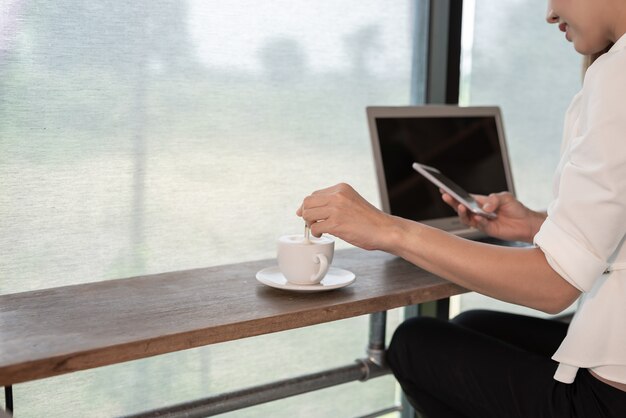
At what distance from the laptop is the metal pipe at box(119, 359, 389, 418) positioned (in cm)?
36

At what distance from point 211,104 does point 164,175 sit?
197mm

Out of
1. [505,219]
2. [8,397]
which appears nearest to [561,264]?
[505,219]

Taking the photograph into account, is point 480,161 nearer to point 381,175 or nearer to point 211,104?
point 381,175

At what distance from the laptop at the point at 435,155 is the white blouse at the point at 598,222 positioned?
598 mm

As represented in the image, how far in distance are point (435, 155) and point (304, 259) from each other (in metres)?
0.63

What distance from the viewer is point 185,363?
1.85 metres

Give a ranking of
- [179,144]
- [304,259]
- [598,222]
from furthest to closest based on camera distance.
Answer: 1. [179,144]
2. [304,259]
3. [598,222]

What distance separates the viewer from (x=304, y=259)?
4.50 ft

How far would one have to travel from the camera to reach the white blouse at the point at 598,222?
112 cm

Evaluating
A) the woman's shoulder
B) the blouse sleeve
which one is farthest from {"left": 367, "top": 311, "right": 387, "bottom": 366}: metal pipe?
the woman's shoulder

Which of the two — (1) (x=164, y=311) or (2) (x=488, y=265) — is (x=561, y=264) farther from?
(1) (x=164, y=311)

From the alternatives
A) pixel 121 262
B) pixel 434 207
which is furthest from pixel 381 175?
pixel 121 262

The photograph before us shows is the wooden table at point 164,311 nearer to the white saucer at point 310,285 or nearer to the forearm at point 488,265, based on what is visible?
the white saucer at point 310,285

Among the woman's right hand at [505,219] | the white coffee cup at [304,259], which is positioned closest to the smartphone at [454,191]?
the woman's right hand at [505,219]
